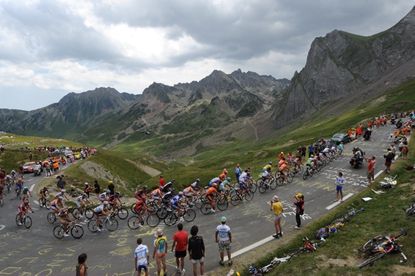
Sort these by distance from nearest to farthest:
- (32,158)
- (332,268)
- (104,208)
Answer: (332,268), (104,208), (32,158)

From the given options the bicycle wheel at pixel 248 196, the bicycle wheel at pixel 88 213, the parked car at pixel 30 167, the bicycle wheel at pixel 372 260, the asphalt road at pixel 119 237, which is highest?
the parked car at pixel 30 167

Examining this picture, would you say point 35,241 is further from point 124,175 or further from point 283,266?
point 124,175

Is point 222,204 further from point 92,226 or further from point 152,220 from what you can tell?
point 92,226

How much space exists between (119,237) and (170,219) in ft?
14.9

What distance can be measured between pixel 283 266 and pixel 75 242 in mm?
16598

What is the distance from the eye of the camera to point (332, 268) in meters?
20.7

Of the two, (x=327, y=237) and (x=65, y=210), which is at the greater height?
(x=65, y=210)

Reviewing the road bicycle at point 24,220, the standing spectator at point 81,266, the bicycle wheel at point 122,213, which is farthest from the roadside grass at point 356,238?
the road bicycle at point 24,220

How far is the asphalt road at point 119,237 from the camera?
24562 millimetres

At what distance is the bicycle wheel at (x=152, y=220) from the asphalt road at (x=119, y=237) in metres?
0.86

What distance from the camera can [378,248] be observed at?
70.3 feet

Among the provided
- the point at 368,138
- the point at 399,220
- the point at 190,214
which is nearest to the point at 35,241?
the point at 190,214

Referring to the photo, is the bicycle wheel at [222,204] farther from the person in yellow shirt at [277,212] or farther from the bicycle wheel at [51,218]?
the bicycle wheel at [51,218]

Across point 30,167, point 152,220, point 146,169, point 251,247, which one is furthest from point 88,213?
point 146,169
